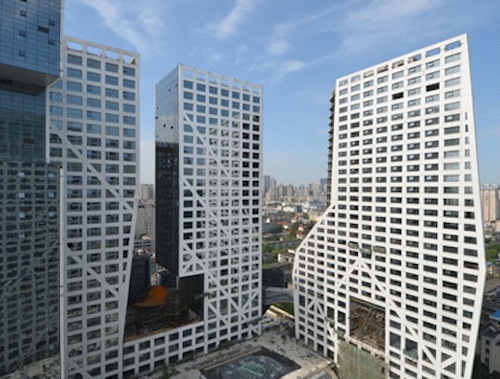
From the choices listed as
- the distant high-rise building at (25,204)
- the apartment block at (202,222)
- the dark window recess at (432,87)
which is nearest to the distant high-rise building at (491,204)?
the dark window recess at (432,87)

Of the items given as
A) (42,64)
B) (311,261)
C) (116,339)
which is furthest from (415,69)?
(116,339)

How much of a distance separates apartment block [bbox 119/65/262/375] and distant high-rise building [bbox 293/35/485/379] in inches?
351

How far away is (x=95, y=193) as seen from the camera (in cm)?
2992

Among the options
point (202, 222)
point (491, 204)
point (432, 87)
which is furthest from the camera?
point (491, 204)

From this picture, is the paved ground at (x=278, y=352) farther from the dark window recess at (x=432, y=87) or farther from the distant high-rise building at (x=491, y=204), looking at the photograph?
the distant high-rise building at (x=491, y=204)

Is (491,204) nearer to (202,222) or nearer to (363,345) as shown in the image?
(363,345)

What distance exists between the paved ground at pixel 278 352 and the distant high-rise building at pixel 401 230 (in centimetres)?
192

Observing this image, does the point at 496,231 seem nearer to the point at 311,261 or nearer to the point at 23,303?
the point at 311,261

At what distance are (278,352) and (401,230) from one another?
21.3m

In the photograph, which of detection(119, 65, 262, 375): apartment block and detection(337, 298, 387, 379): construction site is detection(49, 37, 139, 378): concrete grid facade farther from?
detection(337, 298, 387, 379): construction site

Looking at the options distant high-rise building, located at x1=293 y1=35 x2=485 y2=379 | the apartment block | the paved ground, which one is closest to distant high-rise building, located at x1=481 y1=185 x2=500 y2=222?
distant high-rise building, located at x1=293 y1=35 x2=485 y2=379

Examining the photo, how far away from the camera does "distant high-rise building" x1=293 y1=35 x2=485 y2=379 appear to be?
26.1m

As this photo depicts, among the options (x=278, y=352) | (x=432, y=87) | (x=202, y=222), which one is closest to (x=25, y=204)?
(x=202, y=222)

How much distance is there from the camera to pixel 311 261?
3884 cm
